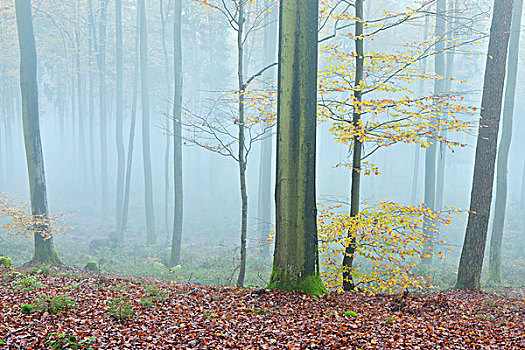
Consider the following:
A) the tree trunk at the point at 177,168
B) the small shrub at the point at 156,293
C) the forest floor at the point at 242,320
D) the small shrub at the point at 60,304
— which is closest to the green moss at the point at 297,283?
the forest floor at the point at 242,320

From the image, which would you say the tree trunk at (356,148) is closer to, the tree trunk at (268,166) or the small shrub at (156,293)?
the small shrub at (156,293)

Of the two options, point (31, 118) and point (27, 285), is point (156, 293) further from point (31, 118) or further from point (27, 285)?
point (31, 118)

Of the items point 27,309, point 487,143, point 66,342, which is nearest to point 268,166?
point 487,143

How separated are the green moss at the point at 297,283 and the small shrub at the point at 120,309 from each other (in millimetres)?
2462

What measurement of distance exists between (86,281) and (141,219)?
1895cm

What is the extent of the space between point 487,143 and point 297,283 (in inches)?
216

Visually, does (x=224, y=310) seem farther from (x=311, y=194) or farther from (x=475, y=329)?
(x=475, y=329)

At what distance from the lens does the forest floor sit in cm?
507

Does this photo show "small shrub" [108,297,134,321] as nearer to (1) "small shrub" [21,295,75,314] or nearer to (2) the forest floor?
(2) the forest floor

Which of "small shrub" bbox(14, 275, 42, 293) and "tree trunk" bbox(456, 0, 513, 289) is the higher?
"tree trunk" bbox(456, 0, 513, 289)

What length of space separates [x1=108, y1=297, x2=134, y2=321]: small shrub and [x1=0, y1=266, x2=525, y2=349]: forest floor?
15mm

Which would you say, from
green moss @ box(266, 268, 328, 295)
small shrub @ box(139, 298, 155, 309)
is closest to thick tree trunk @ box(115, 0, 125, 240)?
small shrub @ box(139, 298, 155, 309)

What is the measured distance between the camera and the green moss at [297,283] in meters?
6.93

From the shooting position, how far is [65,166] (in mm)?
41062
